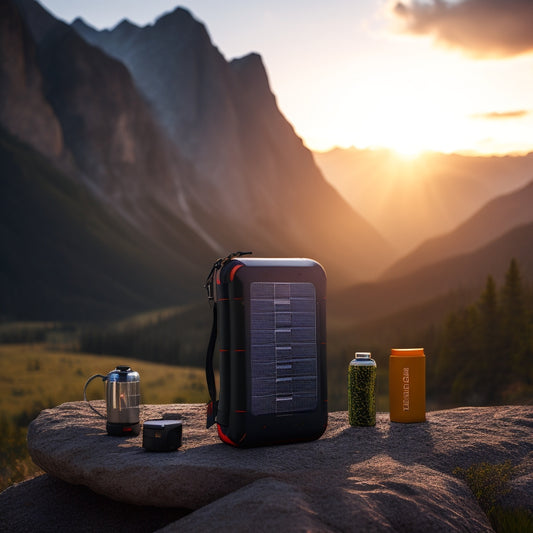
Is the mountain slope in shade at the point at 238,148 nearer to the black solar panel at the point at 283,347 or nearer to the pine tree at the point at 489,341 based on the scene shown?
the pine tree at the point at 489,341

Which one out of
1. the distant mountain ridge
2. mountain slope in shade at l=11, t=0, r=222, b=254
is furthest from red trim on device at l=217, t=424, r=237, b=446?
mountain slope in shade at l=11, t=0, r=222, b=254

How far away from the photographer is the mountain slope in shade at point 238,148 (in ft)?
428

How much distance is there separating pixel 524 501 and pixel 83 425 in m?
3.59

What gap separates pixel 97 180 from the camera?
314 ft

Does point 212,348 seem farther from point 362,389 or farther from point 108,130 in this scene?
point 108,130

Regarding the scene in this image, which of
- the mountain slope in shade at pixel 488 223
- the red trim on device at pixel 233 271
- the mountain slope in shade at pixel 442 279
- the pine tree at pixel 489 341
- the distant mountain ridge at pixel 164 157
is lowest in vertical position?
the pine tree at pixel 489 341

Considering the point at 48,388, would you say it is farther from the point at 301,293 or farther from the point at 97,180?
the point at 97,180

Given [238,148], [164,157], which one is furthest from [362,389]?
[238,148]

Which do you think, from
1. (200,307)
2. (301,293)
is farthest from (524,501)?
(200,307)

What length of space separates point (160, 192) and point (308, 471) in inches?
4128

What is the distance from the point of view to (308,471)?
465 centimetres

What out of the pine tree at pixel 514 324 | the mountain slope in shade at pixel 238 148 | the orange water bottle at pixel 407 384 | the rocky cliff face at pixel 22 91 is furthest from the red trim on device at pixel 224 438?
the mountain slope in shade at pixel 238 148

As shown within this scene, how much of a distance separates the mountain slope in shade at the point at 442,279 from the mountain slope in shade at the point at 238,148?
51.9 metres

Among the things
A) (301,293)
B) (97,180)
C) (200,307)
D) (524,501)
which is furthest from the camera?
(97,180)
